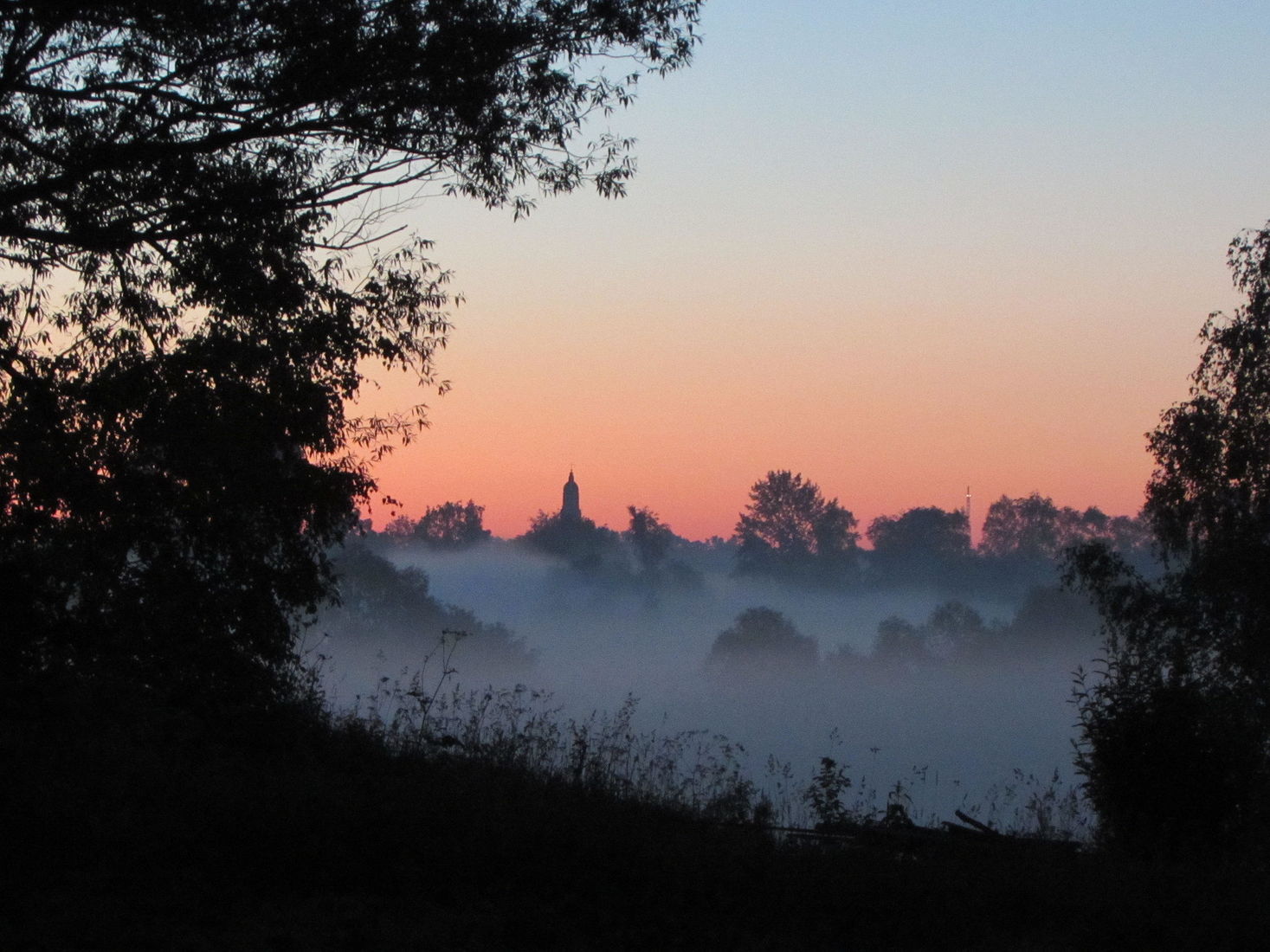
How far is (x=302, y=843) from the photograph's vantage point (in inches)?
265

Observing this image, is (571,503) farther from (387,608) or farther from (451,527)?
(387,608)

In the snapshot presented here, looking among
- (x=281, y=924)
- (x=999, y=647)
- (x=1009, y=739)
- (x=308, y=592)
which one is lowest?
(x=281, y=924)

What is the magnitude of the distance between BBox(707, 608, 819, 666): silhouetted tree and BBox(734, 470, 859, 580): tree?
2427 cm

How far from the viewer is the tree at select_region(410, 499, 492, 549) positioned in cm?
14738

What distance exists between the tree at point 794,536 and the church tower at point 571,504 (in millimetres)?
40019

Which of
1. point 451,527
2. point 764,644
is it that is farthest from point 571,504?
point 764,644

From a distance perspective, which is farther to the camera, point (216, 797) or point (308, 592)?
point (308, 592)

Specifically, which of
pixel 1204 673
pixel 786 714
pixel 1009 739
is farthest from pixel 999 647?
pixel 1204 673

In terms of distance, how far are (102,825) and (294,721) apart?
3.62 m

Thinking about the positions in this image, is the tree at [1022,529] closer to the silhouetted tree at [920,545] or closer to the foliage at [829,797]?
the silhouetted tree at [920,545]

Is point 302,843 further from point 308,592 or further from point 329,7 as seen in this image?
point 329,7

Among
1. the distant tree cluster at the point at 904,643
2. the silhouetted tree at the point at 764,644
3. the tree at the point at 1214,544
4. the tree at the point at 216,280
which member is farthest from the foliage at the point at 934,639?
the tree at the point at 216,280

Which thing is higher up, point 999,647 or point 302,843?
point 999,647

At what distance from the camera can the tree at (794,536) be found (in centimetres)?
14212
